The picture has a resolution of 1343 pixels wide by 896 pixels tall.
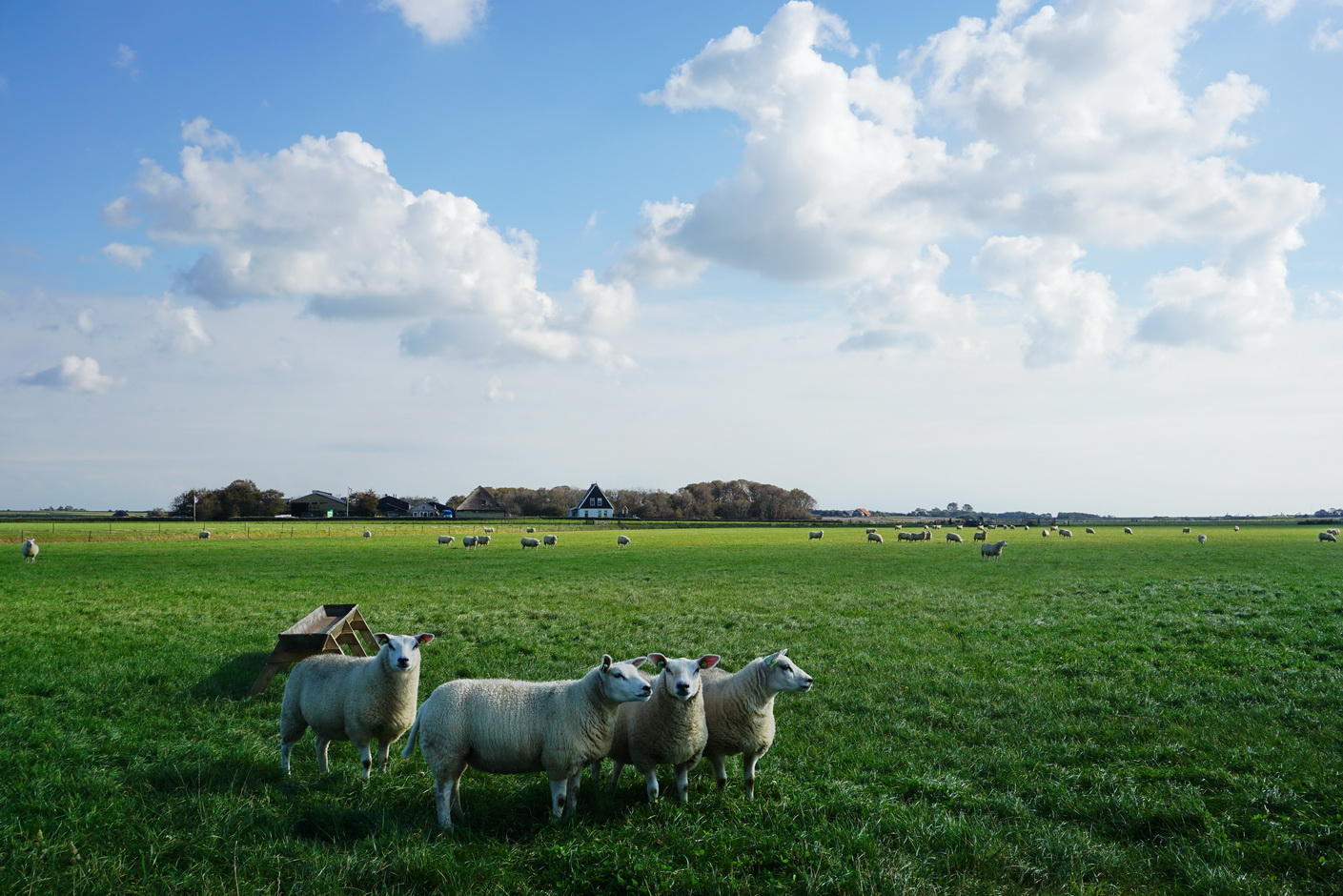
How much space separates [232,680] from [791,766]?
366 inches

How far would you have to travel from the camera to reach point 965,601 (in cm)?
2173

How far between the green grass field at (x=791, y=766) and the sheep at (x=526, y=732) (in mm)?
396

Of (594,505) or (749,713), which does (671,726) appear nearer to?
(749,713)

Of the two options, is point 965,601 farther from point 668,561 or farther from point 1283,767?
point 668,561

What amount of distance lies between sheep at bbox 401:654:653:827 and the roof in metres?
146

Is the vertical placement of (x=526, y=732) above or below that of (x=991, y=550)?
above

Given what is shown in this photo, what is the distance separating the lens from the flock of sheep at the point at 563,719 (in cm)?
670

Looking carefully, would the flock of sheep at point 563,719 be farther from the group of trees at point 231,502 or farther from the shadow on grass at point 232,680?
the group of trees at point 231,502

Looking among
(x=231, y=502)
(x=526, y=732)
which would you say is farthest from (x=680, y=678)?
(x=231, y=502)

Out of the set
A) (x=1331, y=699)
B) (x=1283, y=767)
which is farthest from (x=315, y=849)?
(x=1331, y=699)

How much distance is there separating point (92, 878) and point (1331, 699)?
14.9 m

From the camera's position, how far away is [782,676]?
7.35 m

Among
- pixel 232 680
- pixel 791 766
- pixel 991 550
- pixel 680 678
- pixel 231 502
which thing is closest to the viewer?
pixel 680 678

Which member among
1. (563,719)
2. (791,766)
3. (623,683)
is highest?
(623,683)
